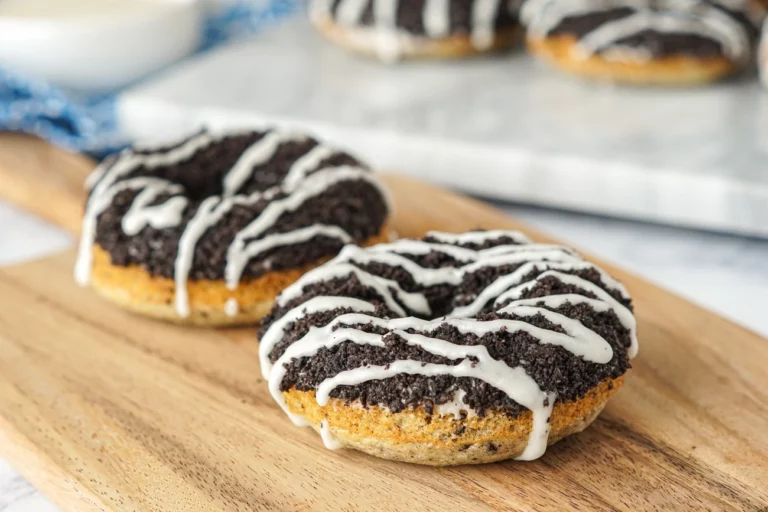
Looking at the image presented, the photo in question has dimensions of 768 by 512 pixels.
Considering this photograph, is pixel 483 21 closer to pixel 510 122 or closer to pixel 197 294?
pixel 510 122

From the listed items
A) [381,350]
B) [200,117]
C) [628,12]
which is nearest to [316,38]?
[200,117]

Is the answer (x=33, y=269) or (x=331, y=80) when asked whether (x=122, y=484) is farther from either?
(x=331, y=80)

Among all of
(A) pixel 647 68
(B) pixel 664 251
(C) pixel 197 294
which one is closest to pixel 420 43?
(A) pixel 647 68

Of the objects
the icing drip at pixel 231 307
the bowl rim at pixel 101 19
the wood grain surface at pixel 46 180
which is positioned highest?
the bowl rim at pixel 101 19

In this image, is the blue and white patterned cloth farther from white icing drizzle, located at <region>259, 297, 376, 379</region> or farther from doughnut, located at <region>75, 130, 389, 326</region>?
white icing drizzle, located at <region>259, 297, 376, 379</region>

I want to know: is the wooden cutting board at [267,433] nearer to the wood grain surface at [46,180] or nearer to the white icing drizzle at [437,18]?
the wood grain surface at [46,180]

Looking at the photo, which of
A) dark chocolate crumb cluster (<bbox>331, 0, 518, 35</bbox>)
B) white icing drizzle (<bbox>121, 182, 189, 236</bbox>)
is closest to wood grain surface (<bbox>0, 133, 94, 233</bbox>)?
white icing drizzle (<bbox>121, 182, 189, 236</bbox>)

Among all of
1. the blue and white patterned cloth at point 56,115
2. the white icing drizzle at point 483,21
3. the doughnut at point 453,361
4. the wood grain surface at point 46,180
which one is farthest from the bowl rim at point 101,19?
the doughnut at point 453,361
